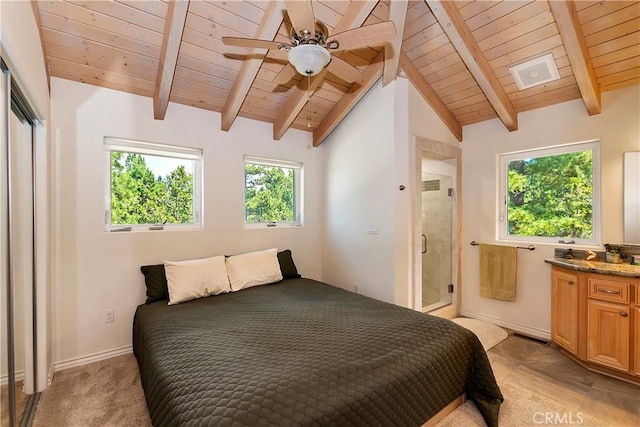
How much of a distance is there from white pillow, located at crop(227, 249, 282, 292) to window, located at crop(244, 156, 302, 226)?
0.55 metres

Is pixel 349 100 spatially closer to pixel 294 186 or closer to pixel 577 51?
pixel 294 186

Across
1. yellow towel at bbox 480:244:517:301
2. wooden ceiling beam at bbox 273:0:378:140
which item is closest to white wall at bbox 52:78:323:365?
wooden ceiling beam at bbox 273:0:378:140

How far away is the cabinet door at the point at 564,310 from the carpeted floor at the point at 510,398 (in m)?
0.18

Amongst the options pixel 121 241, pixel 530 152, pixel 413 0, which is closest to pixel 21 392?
pixel 121 241

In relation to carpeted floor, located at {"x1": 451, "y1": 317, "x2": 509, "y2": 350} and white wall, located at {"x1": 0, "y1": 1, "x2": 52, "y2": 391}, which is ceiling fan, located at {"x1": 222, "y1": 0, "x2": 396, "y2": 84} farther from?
carpeted floor, located at {"x1": 451, "y1": 317, "x2": 509, "y2": 350}

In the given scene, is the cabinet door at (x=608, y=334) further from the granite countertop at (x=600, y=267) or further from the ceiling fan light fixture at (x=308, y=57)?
the ceiling fan light fixture at (x=308, y=57)

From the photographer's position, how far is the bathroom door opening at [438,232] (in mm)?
3711

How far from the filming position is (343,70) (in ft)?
9.68

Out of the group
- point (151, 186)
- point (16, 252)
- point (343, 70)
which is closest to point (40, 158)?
point (16, 252)

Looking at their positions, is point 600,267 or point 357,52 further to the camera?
point 357,52

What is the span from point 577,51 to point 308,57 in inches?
84.8

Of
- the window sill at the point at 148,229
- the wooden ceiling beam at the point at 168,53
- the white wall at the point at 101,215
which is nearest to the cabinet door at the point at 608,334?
the white wall at the point at 101,215

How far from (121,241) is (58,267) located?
0.47m

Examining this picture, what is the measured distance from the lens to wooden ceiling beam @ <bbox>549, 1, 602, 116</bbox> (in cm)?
206
